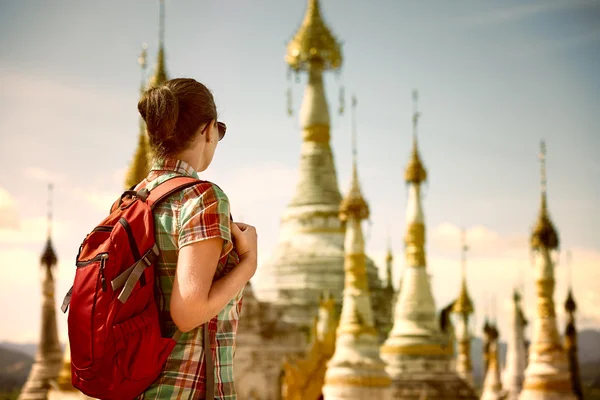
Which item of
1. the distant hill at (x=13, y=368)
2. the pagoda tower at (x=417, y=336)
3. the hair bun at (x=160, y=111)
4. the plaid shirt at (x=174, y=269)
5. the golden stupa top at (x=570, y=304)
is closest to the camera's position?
the plaid shirt at (x=174, y=269)

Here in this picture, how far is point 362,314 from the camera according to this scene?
19.4 meters

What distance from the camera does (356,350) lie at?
18812mm

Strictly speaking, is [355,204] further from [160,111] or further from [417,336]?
[160,111]

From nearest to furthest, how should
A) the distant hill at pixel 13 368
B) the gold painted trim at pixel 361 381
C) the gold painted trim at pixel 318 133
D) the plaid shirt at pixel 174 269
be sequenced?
the plaid shirt at pixel 174 269 → the gold painted trim at pixel 361 381 → the distant hill at pixel 13 368 → the gold painted trim at pixel 318 133

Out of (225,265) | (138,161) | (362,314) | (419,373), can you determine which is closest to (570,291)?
(419,373)

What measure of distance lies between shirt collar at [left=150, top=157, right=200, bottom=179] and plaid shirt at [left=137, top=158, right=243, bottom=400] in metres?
0.17

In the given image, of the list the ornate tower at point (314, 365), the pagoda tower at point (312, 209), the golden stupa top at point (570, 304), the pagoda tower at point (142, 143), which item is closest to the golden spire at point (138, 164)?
the pagoda tower at point (142, 143)

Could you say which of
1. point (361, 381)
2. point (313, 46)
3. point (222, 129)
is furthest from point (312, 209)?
point (222, 129)

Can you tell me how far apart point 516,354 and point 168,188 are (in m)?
23.9

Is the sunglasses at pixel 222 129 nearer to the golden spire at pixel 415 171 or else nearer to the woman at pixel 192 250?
the woman at pixel 192 250

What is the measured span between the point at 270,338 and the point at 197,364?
72.4 ft

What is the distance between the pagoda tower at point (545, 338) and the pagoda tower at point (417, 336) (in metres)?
2.36

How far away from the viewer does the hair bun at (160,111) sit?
2.46m

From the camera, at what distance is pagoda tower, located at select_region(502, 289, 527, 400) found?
2467 cm
